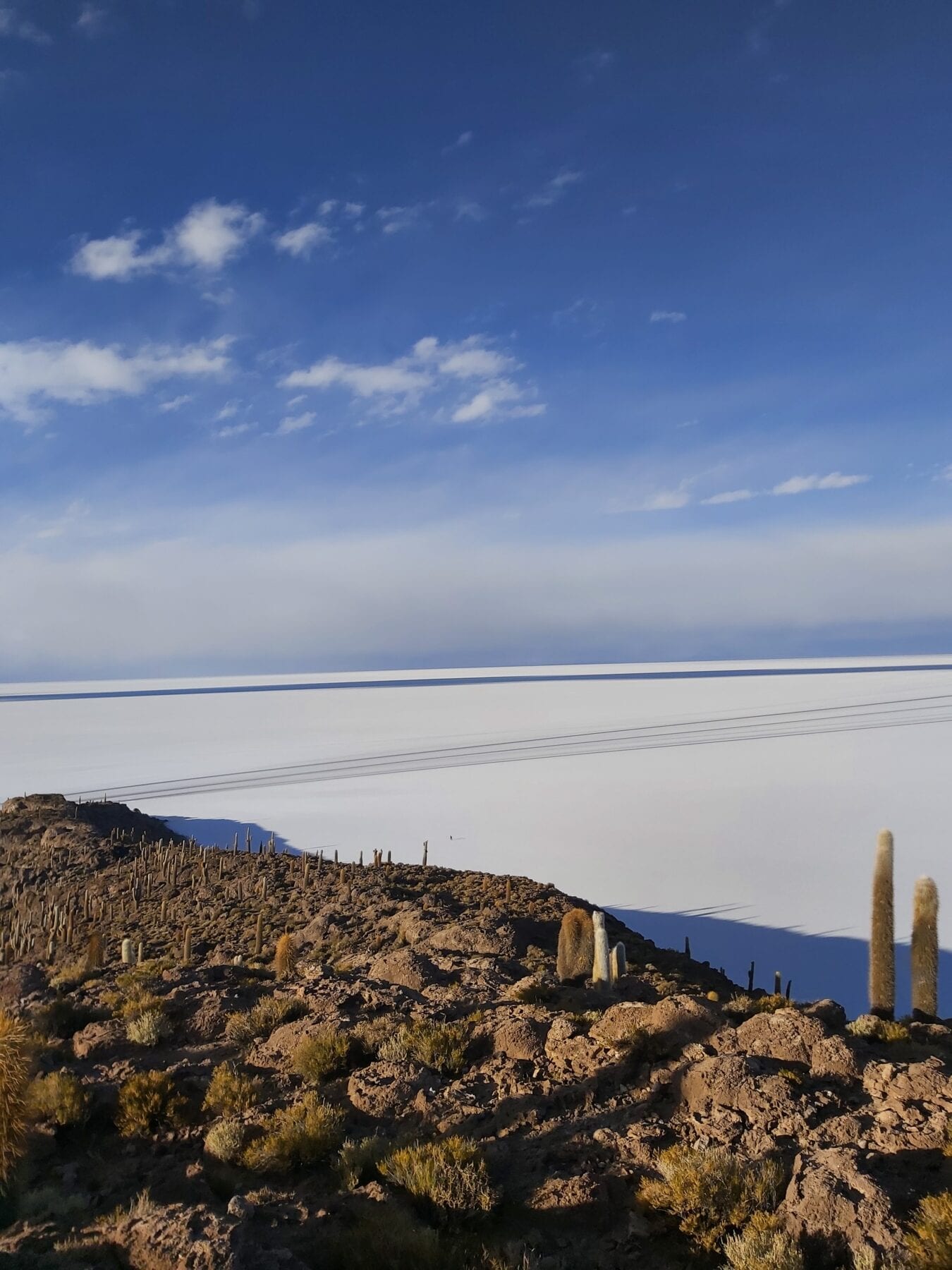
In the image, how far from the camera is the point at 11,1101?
295 inches

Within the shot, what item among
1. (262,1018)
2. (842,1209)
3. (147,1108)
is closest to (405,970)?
(262,1018)

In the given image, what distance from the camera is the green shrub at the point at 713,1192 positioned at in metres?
6.21

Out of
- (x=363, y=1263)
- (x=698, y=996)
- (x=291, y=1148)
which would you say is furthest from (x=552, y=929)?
(x=363, y=1263)

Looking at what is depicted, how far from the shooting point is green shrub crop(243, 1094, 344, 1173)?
7.20 metres

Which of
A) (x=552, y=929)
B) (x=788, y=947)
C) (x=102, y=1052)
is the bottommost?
(x=788, y=947)

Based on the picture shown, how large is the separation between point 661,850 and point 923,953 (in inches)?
740

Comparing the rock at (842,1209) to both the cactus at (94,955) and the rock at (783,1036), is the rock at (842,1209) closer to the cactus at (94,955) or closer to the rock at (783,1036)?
the rock at (783,1036)

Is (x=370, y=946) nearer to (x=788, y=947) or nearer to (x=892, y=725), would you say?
(x=788, y=947)

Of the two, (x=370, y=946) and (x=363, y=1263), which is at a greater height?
(x=363, y=1263)

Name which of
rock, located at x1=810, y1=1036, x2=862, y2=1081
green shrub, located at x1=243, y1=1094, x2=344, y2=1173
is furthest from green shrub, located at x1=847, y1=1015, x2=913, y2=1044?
green shrub, located at x1=243, y1=1094, x2=344, y2=1173

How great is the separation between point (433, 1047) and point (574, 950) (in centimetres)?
435

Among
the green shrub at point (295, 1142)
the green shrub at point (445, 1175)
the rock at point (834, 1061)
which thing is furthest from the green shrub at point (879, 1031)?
the green shrub at point (295, 1142)

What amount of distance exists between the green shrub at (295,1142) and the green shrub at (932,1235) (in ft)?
14.9

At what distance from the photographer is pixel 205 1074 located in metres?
8.96
